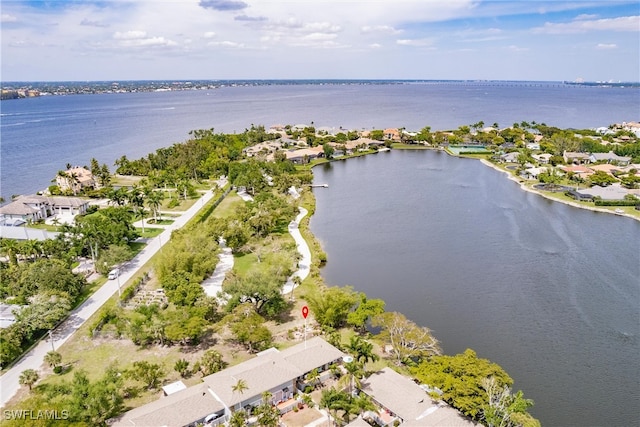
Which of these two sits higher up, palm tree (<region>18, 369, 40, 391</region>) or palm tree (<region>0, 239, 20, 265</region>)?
palm tree (<region>0, 239, 20, 265</region>)

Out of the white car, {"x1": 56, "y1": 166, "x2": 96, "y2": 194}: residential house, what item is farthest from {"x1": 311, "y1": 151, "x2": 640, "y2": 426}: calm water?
{"x1": 56, "y1": 166, "x2": 96, "y2": 194}: residential house

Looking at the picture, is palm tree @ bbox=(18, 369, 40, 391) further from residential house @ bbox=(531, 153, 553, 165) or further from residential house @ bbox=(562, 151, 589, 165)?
residential house @ bbox=(562, 151, 589, 165)

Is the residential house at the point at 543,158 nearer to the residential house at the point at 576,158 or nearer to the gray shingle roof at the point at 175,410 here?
the residential house at the point at 576,158

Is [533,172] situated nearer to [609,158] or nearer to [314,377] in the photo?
[609,158]

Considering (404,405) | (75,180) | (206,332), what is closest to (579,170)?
(404,405)

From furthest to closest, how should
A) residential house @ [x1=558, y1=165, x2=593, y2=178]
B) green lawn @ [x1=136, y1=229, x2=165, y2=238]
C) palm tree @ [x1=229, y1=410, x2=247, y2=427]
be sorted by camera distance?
residential house @ [x1=558, y1=165, x2=593, y2=178] → green lawn @ [x1=136, y1=229, x2=165, y2=238] → palm tree @ [x1=229, y1=410, x2=247, y2=427]

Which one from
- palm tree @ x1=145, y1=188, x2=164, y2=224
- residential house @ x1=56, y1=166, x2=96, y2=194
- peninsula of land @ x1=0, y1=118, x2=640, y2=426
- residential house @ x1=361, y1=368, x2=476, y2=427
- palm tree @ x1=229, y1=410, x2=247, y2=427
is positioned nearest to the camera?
palm tree @ x1=229, y1=410, x2=247, y2=427
